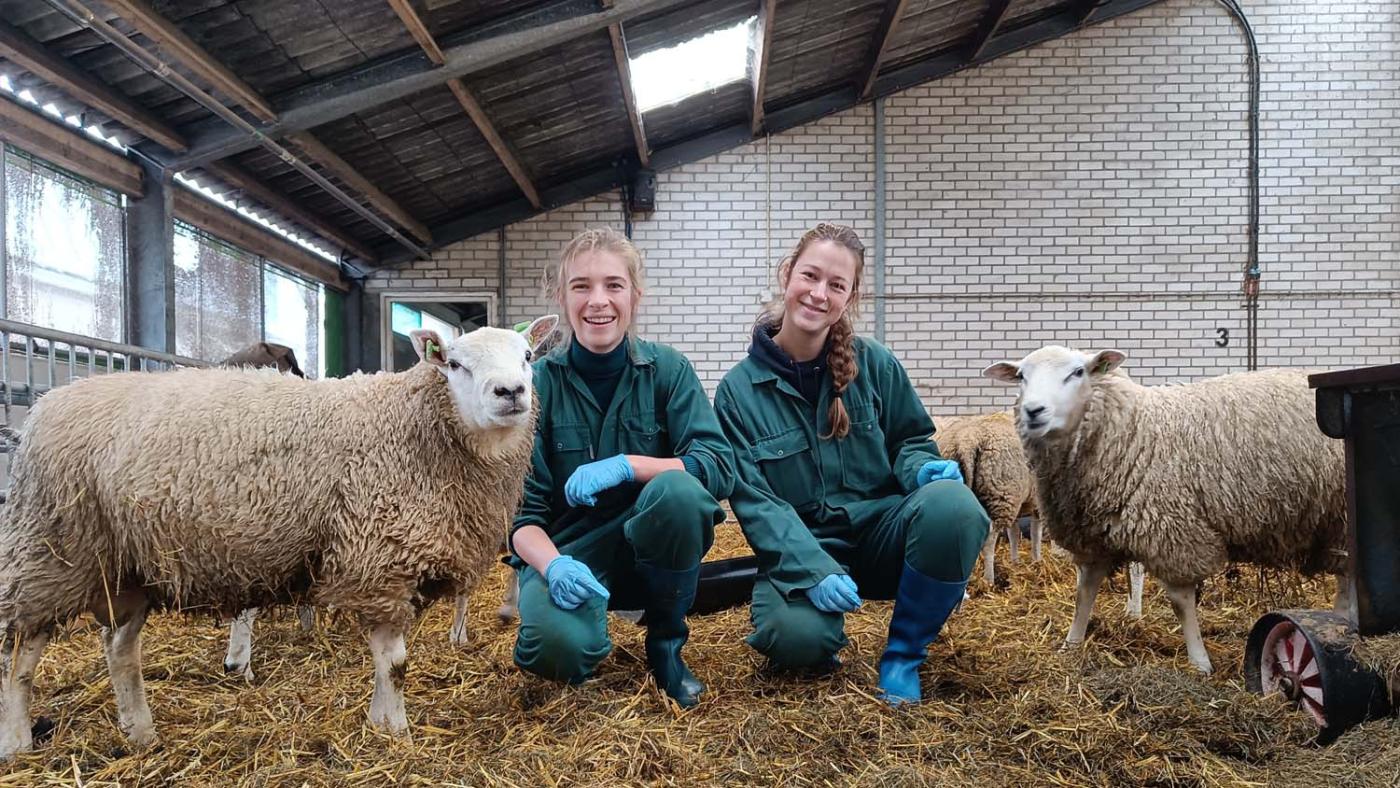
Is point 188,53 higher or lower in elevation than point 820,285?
higher

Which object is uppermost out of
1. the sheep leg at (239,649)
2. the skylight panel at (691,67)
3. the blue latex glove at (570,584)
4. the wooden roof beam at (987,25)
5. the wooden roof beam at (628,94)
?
the wooden roof beam at (987,25)

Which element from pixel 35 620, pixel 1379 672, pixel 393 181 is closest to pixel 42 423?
pixel 35 620

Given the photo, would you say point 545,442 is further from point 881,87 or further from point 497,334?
point 881,87

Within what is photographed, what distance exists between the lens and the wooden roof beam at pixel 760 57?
7238mm

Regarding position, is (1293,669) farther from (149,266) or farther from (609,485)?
(149,266)

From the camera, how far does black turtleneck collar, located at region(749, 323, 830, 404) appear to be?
327cm

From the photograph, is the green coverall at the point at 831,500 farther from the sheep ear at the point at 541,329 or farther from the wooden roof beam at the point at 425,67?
the wooden roof beam at the point at 425,67

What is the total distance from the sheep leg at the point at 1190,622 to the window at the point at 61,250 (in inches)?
251

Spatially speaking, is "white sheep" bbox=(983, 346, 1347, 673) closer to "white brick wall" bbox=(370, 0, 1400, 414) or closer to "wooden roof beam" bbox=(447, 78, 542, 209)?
"wooden roof beam" bbox=(447, 78, 542, 209)

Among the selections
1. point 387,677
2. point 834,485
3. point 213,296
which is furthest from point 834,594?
point 213,296

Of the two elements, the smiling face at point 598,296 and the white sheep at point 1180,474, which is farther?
the white sheep at point 1180,474

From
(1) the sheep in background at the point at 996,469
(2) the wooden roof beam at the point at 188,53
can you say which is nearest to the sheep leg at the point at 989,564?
(1) the sheep in background at the point at 996,469

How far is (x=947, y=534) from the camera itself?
2787 mm

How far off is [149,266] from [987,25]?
8554mm
